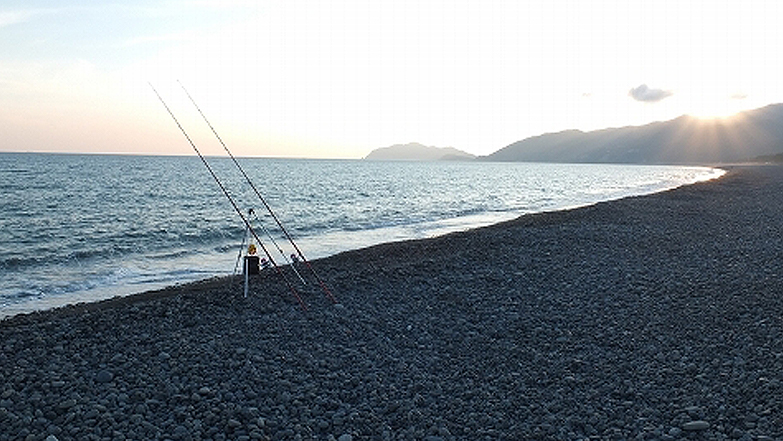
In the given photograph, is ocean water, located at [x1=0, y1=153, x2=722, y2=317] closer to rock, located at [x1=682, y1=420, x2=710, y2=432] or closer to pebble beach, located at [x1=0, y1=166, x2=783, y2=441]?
pebble beach, located at [x1=0, y1=166, x2=783, y2=441]

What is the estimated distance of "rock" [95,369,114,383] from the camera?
6633 millimetres

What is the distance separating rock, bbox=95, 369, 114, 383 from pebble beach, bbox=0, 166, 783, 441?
0.03m

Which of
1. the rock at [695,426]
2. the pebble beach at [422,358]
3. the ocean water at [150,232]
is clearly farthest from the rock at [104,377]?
the rock at [695,426]

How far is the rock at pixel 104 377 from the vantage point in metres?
6.63

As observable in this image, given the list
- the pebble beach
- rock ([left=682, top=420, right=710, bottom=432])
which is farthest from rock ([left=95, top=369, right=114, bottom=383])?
rock ([left=682, top=420, right=710, bottom=432])

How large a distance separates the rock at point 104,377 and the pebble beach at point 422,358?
0.03 m

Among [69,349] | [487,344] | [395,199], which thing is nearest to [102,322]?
[69,349]

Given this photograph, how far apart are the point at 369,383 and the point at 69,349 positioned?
4.36 m

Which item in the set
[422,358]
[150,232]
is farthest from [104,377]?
[150,232]

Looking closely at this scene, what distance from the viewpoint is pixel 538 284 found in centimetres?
1184

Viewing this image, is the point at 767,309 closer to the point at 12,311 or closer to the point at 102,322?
the point at 102,322

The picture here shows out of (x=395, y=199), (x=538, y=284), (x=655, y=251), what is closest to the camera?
(x=538, y=284)

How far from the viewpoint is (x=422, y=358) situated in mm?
7891

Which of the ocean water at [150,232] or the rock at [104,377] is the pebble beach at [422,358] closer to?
the rock at [104,377]
